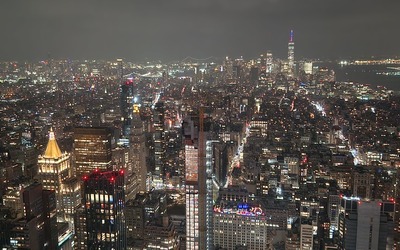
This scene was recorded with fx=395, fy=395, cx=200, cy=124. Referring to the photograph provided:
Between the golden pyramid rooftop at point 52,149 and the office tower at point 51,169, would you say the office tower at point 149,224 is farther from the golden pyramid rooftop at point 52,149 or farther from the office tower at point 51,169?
the golden pyramid rooftop at point 52,149

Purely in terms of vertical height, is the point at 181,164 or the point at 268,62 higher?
the point at 268,62

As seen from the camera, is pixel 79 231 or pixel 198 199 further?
pixel 198 199

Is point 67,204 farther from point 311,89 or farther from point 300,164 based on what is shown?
point 311,89

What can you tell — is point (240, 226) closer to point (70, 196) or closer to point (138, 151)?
point (70, 196)

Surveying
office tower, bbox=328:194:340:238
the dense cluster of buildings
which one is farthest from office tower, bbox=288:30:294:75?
office tower, bbox=328:194:340:238

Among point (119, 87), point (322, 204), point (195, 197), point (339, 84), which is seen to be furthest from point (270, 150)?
point (339, 84)

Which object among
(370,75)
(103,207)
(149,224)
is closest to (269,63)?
(370,75)

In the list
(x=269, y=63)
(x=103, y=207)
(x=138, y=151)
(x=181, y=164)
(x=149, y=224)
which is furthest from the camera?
(x=269, y=63)

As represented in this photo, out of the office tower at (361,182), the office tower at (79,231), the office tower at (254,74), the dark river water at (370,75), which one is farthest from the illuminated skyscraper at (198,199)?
the office tower at (254,74)
